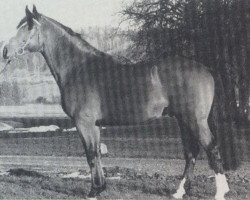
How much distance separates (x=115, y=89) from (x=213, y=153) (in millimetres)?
1883

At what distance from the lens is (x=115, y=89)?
7.15 metres

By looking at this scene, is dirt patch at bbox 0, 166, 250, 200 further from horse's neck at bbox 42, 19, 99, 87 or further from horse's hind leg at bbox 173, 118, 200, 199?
horse's neck at bbox 42, 19, 99, 87

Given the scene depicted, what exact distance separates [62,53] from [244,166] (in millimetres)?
A: 6612

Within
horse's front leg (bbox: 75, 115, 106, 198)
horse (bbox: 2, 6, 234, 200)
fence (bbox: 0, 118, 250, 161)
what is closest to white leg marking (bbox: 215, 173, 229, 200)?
horse (bbox: 2, 6, 234, 200)

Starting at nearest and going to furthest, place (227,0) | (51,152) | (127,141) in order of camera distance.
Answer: (51,152), (127,141), (227,0)

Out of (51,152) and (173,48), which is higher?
(173,48)

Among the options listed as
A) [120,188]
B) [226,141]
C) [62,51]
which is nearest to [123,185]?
[120,188]

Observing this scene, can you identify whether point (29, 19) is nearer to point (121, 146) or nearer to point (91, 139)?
point (91, 139)

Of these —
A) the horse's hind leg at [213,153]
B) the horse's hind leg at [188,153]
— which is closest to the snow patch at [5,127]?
the horse's hind leg at [188,153]

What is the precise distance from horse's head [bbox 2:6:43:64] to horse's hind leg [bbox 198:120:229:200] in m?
3.11

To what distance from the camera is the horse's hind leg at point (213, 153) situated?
670 cm

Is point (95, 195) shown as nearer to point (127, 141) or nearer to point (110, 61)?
point (110, 61)

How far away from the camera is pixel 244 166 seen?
11773mm

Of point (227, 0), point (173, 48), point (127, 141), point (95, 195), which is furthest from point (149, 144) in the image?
point (95, 195)
